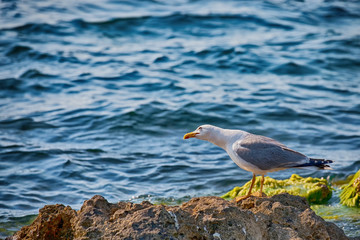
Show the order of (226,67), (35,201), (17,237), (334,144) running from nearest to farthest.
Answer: (17,237)
(35,201)
(334,144)
(226,67)

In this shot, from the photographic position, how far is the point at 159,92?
11570mm

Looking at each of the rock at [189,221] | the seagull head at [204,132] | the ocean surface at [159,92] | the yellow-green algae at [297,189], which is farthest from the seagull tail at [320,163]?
the yellow-green algae at [297,189]

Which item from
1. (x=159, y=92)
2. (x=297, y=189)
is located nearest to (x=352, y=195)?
(x=297, y=189)

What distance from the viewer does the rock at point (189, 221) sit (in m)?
3.59

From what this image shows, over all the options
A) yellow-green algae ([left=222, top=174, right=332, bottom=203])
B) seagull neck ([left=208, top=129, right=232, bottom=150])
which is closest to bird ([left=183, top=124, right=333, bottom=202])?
seagull neck ([left=208, top=129, right=232, bottom=150])

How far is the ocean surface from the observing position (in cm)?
766

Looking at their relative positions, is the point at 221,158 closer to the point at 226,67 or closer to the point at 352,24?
the point at 226,67

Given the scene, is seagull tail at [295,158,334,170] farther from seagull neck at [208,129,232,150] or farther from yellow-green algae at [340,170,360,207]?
yellow-green algae at [340,170,360,207]

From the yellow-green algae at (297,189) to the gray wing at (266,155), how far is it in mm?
1131

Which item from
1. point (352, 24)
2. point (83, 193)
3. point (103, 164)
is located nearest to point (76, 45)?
point (103, 164)

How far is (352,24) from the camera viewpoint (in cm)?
1622

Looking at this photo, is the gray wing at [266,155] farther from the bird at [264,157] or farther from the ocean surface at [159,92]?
the ocean surface at [159,92]

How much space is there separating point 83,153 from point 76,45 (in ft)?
19.9

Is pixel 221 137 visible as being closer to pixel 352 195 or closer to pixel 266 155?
pixel 266 155
